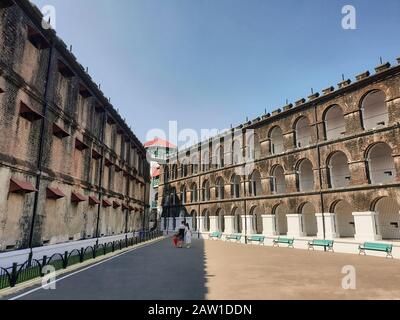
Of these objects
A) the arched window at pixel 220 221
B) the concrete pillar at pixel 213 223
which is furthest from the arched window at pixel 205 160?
the concrete pillar at pixel 213 223

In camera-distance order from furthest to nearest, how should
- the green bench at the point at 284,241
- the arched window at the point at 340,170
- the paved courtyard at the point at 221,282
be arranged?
the arched window at the point at 340,170 < the green bench at the point at 284,241 < the paved courtyard at the point at 221,282

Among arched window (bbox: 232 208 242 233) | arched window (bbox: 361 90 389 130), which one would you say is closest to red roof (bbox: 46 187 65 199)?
arched window (bbox: 232 208 242 233)

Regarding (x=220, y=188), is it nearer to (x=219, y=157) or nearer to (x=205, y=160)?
(x=219, y=157)

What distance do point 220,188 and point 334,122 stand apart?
51.6 ft

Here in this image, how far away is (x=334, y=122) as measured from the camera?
2502 cm

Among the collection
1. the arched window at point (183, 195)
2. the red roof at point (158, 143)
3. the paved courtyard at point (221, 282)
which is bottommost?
the paved courtyard at point (221, 282)

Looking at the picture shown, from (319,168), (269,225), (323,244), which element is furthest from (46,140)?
(269,225)

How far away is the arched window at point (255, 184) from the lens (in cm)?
3055

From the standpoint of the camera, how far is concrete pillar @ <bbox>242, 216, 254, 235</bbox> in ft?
97.5

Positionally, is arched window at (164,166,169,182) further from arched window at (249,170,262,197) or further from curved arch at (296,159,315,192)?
curved arch at (296,159,315,192)

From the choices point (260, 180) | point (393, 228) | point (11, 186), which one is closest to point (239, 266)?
point (11, 186)

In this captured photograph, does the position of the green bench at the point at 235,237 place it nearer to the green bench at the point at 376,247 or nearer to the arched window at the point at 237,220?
the arched window at the point at 237,220

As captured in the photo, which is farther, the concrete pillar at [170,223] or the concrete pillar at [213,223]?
the concrete pillar at [170,223]

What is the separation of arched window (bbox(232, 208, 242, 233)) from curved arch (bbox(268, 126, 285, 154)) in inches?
322
